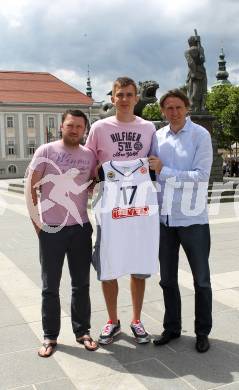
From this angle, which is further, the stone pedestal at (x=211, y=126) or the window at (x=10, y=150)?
the window at (x=10, y=150)

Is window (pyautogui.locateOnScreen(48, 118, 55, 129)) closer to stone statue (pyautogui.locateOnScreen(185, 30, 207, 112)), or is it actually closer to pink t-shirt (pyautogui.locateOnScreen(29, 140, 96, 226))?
stone statue (pyautogui.locateOnScreen(185, 30, 207, 112))

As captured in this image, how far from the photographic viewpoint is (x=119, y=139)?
328 cm

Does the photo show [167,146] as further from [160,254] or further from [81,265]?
[81,265]

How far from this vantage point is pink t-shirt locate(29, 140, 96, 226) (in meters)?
3.33

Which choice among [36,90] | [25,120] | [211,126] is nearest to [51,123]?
[25,120]

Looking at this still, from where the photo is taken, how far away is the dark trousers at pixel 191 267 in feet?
10.9

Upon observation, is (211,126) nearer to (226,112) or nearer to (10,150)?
(226,112)

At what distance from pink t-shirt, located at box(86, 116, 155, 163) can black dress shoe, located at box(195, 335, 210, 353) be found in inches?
54.2

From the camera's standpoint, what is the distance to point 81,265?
343 cm

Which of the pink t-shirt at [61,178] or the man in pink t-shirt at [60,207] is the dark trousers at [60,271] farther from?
the pink t-shirt at [61,178]

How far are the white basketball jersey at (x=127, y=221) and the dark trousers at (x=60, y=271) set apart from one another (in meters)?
0.18

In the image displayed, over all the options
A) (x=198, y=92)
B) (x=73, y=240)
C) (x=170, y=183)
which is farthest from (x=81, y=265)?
(x=198, y=92)

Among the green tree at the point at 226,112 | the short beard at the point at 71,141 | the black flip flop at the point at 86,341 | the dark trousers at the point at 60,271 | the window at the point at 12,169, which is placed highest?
the green tree at the point at 226,112

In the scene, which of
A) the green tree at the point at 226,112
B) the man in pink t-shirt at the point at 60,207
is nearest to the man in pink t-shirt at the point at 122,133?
the man in pink t-shirt at the point at 60,207
